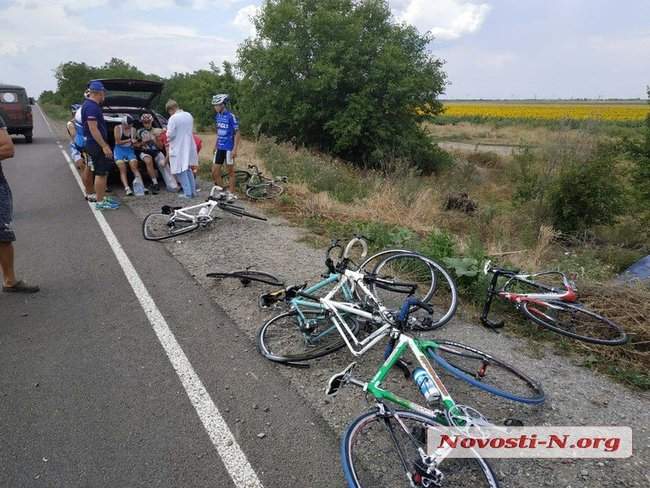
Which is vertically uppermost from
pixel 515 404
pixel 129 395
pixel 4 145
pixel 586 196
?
pixel 4 145

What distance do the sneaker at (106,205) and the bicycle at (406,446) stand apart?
7.03 meters

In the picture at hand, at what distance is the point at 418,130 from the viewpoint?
22.3m

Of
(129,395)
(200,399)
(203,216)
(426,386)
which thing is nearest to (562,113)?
(203,216)

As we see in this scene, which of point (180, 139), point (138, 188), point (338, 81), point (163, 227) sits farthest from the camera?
point (338, 81)

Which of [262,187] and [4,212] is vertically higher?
[4,212]

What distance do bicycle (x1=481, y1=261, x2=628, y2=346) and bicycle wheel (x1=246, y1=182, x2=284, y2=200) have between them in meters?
5.74

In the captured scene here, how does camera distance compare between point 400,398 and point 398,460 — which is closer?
point 398,460

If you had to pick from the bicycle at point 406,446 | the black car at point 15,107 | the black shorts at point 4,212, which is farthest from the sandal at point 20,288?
the black car at point 15,107

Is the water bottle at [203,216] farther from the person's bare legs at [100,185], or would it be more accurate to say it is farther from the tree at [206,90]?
the tree at [206,90]

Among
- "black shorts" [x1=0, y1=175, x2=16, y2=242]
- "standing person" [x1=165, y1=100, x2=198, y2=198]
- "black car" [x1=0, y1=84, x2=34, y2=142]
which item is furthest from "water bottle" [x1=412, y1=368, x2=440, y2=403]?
"black car" [x1=0, y1=84, x2=34, y2=142]

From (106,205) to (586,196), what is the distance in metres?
10.7

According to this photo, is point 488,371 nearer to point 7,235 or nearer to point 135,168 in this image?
point 7,235

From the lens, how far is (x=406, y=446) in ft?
8.32

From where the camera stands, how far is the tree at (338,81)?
64.6 feet
